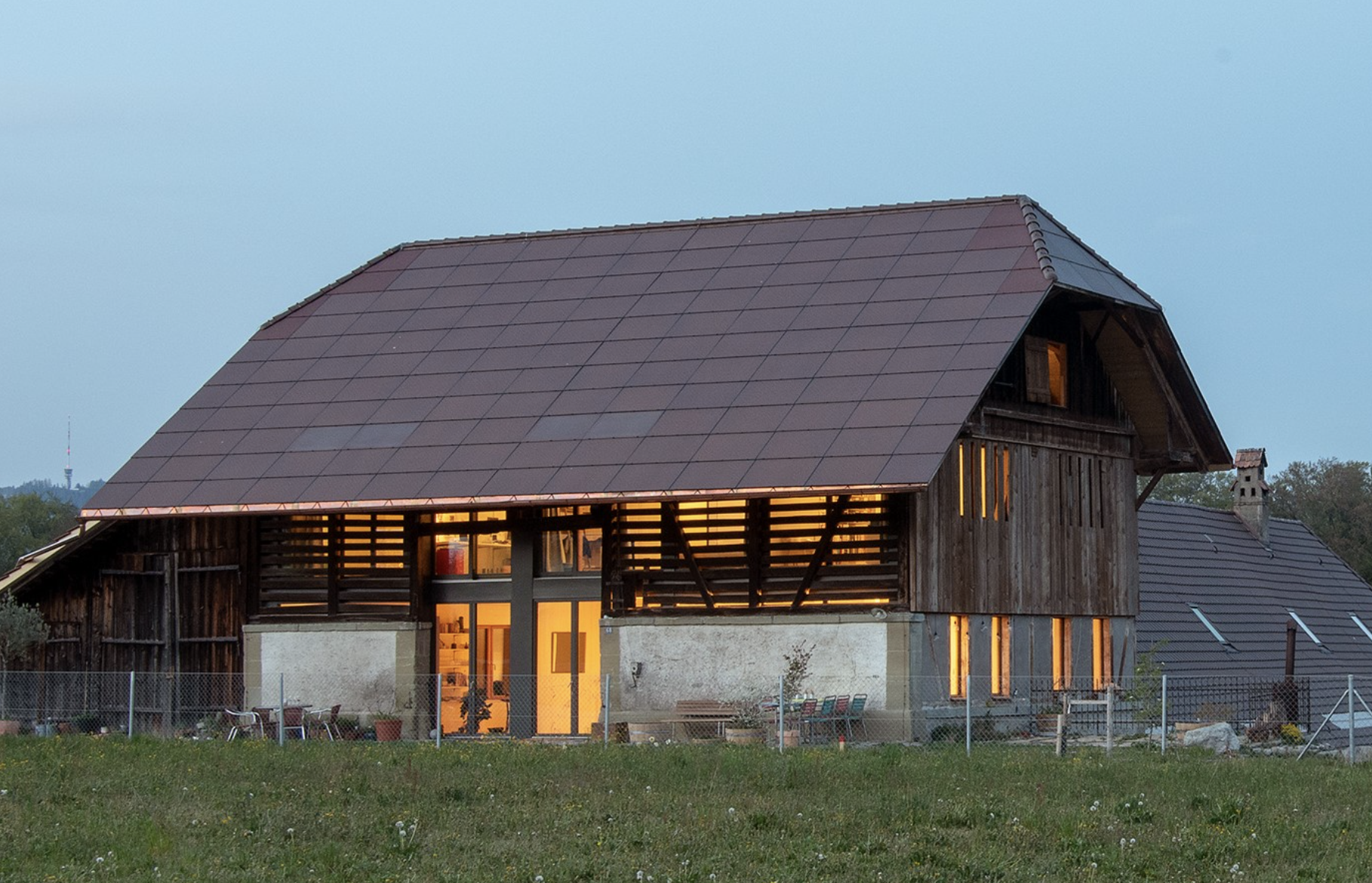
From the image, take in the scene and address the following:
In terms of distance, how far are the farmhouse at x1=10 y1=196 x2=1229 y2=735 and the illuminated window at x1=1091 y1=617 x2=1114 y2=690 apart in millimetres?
71

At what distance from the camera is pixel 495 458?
30594mm

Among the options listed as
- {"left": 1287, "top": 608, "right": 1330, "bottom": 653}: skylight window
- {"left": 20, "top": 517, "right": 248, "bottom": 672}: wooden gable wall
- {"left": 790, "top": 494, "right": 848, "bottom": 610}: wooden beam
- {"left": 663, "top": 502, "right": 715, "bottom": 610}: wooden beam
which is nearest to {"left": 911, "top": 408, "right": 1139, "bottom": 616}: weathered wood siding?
{"left": 790, "top": 494, "right": 848, "bottom": 610}: wooden beam

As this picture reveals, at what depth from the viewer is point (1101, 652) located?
3475 centimetres

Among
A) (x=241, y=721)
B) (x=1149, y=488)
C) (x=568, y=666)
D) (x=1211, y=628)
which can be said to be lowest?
(x=241, y=721)

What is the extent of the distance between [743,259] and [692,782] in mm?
15750

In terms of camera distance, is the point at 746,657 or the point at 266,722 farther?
the point at 266,722

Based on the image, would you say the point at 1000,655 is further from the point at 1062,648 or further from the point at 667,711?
the point at 667,711

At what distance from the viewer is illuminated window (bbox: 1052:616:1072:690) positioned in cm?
3362

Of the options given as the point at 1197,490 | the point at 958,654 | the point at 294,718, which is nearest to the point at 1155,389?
the point at 958,654

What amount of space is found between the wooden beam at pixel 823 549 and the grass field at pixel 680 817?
5.84m

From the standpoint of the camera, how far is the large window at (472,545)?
32.3 m

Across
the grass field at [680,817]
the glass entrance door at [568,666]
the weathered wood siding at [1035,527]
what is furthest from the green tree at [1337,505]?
the grass field at [680,817]

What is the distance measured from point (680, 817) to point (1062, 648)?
1685 centimetres

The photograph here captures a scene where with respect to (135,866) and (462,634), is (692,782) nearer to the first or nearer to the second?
(135,866)
